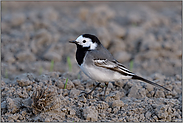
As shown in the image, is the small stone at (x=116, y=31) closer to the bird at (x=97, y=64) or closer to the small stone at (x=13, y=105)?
the bird at (x=97, y=64)

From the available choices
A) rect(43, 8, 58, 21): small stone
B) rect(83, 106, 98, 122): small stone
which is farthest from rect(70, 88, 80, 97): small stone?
rect(43, 8, 58, 21): small stone

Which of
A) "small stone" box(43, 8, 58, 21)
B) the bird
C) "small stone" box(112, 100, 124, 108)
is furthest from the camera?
"small stone" box(43, 8, 58, 21)

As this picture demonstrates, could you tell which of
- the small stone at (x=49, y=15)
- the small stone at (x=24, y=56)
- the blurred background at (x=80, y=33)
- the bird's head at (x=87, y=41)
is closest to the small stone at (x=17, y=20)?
the blurred background at (x=80, y=33)

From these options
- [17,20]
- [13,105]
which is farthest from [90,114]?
[17,20]

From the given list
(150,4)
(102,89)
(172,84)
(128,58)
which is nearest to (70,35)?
(128,58)

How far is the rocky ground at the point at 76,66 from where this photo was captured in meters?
4.36

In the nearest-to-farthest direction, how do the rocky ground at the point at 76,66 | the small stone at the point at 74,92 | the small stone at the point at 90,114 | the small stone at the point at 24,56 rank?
1. the small stone at the point at 90,114
2. the rocky ground at the point at 76,66
3. the small stone at the point at 74,92
4. the small stone at the point at 24,56

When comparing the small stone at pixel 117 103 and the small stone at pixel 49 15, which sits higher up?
the small stone at pixel 49 15

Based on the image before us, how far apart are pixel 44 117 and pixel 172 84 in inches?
128

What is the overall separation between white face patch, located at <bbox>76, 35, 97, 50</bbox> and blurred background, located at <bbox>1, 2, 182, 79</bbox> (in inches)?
53.1

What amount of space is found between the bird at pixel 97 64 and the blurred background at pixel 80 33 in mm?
1367

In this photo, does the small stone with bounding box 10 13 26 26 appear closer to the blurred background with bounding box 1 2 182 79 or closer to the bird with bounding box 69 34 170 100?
the blurred background with bounding box 1 2 182 79

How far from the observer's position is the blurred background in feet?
22.2

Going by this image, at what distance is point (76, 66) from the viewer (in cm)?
685
